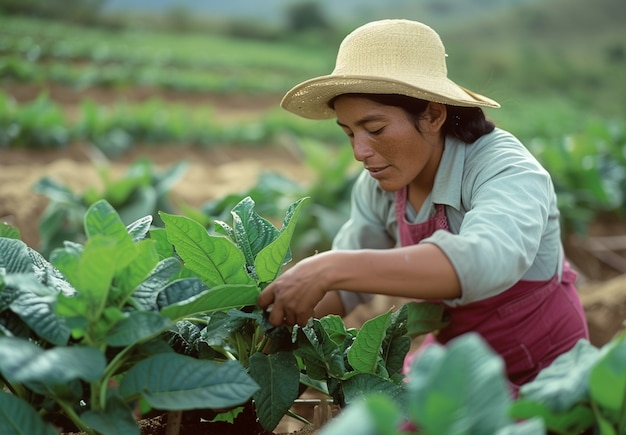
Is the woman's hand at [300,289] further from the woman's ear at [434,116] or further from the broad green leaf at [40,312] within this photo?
the woman's ear at [434,116]

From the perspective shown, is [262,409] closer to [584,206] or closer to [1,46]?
[584,206]

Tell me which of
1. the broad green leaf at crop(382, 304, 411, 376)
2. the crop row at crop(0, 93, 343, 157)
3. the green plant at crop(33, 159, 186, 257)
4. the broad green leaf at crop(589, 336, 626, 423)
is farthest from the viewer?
the crop row at crop(0, 93, 343, 157)

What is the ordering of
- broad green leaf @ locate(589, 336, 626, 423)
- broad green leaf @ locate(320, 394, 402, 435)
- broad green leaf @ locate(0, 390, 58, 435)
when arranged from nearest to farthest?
broad green leaf @ locate(320, 394, 402, 435) < broad green leaf @ locate(589, 336, 626, 423) < broad green leaf @ locate(0, 390, 58, 435)

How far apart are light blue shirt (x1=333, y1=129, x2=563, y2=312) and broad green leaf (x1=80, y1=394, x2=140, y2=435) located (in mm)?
531

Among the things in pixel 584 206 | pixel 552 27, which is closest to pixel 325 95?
pixel 584 206

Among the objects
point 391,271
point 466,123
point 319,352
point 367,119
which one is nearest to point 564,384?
point 391,271

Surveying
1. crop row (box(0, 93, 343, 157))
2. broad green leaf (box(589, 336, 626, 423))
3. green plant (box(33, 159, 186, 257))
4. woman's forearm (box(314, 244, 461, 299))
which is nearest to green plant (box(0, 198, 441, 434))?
woman's forearm (box(314, 244, 461, 299))

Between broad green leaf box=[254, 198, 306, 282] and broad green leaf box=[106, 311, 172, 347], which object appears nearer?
broad green leaf box=[106, 311, 172, 347]

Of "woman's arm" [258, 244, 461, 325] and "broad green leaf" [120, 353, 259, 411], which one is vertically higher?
"woman's arm" [258, 244, 461, 325]

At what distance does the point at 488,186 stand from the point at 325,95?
0.46 metres

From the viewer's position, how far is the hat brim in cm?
161

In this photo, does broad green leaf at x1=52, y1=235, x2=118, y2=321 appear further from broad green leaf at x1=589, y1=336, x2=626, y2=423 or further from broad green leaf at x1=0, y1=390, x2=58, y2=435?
broad green leaf at x1=589, y1=336, x2=626, y2=423

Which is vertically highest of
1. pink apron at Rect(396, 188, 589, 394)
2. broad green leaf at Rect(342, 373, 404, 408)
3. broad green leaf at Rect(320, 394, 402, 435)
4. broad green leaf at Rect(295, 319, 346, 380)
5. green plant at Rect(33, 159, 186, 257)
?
broad green leaf at Rect(320, 394, 402, 435)

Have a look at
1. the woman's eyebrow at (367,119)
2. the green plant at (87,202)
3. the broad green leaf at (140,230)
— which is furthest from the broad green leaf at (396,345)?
the green plant at (87,202)
